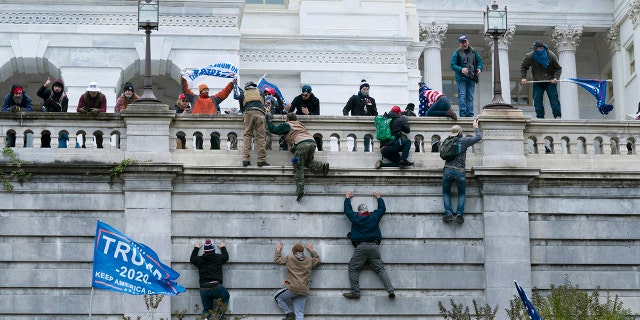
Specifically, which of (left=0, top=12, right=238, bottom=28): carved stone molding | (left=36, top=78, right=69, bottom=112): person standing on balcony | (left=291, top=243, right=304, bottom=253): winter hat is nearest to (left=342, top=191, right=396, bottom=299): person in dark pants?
(left=291, top=243, right=304, bottom=253): winter hat

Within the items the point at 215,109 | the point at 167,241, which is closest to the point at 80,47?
the point at 215,109

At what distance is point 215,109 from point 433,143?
5.17 meters

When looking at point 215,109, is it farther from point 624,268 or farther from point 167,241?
point 624,268

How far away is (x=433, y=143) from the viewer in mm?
40156

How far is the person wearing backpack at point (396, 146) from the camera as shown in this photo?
129 feet

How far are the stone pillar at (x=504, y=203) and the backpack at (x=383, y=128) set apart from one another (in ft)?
6.71

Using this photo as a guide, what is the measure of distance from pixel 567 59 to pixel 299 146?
110ft

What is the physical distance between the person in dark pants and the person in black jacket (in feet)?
8.81

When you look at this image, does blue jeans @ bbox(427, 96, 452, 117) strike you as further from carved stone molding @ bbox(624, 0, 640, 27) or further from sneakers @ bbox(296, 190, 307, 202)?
carved stone molding @ bbox(624, 0, 640, 27)

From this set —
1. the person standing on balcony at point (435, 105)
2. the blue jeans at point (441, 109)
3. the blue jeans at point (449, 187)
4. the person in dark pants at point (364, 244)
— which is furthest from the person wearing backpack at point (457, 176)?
the blue jeans at point (441, 109)

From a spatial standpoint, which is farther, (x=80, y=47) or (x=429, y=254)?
(x=80, y=47)

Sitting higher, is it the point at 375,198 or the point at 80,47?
the point at 80,47

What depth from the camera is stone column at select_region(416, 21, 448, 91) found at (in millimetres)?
69062

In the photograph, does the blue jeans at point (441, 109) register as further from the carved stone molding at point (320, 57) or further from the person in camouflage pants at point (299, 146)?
the carved stone molding at point (320, 57)
